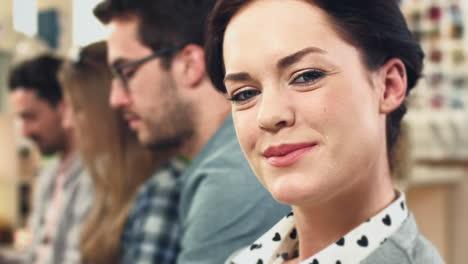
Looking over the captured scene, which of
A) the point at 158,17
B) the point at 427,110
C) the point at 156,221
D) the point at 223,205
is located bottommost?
the point at 427,110

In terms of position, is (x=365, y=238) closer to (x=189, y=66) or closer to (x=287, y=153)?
(x=287, y=153)

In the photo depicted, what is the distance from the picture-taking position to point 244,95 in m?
0.50

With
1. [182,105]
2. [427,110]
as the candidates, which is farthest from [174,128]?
[427,110]

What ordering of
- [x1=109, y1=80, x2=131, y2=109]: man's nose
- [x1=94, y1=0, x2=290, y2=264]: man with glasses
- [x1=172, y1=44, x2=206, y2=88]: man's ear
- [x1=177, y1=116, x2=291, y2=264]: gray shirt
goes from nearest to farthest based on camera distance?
1. [x1=177, y1=116, x2=291, y2=264]: gray shirt
2. [x1=94, y1=0, x2=290, y2=264]: man with glasses
3. [x1=172, y1=44, x2=206, y2=88]: man's ear
4. [x1=109, y1=80, x2=131, y2=109]: man's nose

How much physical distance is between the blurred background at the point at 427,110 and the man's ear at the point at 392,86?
125 cm

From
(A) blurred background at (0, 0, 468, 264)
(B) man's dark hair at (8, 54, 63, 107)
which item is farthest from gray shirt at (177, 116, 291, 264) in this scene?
(B) man's dark hair at (8, 54, 63, 107)

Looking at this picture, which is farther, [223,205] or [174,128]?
[174,128]

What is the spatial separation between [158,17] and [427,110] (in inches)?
52.8

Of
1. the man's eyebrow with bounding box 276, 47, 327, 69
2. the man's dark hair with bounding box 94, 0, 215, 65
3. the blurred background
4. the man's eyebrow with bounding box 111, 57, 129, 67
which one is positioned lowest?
the blurred background

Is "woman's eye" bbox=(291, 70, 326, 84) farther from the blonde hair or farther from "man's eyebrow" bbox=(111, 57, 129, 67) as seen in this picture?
the blonde hair

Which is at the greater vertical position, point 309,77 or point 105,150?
point 309,77

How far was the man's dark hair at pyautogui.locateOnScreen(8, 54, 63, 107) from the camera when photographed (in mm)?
1943

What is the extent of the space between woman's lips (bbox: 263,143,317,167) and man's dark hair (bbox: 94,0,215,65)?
1.49 feet

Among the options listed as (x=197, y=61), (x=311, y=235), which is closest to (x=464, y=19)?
(x=197, y=61)
